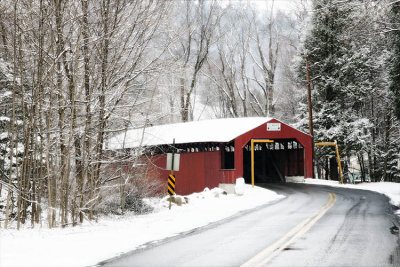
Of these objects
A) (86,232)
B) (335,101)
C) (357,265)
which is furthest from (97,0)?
(335,101)

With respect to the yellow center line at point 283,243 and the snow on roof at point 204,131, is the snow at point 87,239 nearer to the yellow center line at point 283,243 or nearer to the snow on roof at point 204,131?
the yellow center line at point 283,243

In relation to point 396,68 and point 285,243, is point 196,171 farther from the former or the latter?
point 285,243

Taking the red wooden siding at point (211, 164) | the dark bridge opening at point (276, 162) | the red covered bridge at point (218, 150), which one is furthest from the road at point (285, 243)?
the dark bridge opening at point (276, 162)

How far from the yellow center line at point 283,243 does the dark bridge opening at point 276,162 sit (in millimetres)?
16003

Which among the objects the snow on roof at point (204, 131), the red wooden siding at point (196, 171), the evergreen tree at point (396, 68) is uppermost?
the evergreen tree at point (396, 68)

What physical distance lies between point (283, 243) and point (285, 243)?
0.11ft

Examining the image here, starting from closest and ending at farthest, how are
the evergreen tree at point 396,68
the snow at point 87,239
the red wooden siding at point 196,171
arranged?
1. the snow at point 87,239
2. the evergreen tree at point 396,68
3. the red wooden siding at point 196,171

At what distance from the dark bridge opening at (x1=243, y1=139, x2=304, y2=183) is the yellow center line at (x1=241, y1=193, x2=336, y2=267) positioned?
1600 cm

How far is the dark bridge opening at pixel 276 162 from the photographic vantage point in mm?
26750

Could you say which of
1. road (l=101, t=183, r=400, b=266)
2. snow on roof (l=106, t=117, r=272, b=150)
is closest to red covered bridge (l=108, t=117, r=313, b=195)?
snow on roof (l=106, t=117, r=272, b=150)

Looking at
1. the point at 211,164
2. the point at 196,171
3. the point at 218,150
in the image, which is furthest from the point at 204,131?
the point at 196,171

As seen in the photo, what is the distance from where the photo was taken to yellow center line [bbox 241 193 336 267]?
5.82 metres

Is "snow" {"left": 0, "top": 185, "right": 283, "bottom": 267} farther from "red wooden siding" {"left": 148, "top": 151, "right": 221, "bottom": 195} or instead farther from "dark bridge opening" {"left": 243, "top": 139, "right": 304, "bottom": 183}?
"dark bridge opening" {"left": 243, "top": 139, "right": 304, "bottom": 183}

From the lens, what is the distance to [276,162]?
2780 cm
